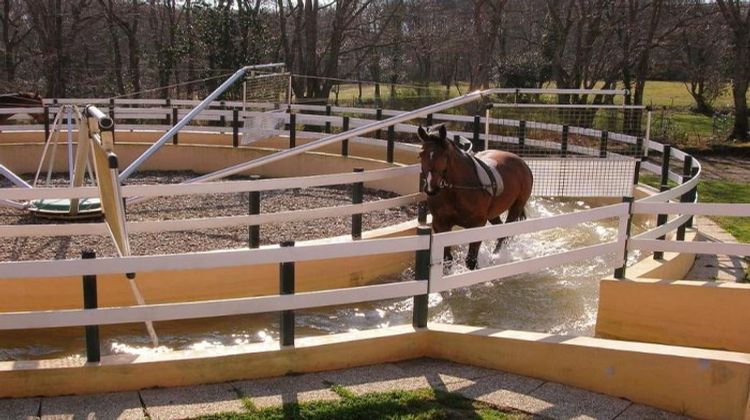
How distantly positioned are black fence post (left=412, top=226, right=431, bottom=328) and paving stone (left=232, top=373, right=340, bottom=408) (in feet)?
3.28

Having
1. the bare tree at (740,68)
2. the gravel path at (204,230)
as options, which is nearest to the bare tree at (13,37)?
the gravel path at (204,230)

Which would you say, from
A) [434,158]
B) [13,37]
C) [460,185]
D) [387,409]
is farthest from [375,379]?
[13,37]

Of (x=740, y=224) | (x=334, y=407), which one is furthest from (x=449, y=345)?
(x=740, y=224)

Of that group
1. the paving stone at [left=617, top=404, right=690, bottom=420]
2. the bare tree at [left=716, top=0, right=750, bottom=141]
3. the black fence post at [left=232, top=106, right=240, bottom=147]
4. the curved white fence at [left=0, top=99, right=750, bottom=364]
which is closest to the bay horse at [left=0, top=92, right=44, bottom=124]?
the black fence post at [left=232, top=106, right=240, bottom=147]

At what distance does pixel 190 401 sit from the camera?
4.74m

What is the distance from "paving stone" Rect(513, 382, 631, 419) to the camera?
15.9 feet

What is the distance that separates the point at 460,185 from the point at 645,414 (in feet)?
13.3

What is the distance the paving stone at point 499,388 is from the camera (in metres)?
4.97

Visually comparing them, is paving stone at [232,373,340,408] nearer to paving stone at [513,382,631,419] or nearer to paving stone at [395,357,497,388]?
paving stone at [395,357,497,388]

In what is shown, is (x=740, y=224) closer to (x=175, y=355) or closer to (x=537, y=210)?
(x=537, y=210)

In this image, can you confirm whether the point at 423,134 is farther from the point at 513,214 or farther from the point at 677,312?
the point at 677,312

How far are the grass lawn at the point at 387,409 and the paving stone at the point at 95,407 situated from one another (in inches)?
21.9

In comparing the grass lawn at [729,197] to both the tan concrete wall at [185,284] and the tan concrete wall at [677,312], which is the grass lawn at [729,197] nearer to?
the tan concrete wall at [677,312]

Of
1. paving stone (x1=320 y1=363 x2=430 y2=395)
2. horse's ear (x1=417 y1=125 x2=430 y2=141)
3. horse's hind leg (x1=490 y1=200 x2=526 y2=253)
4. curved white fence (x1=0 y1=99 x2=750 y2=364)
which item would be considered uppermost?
horse's ear (x1=417 y1=125 x2=430 y2=141)
